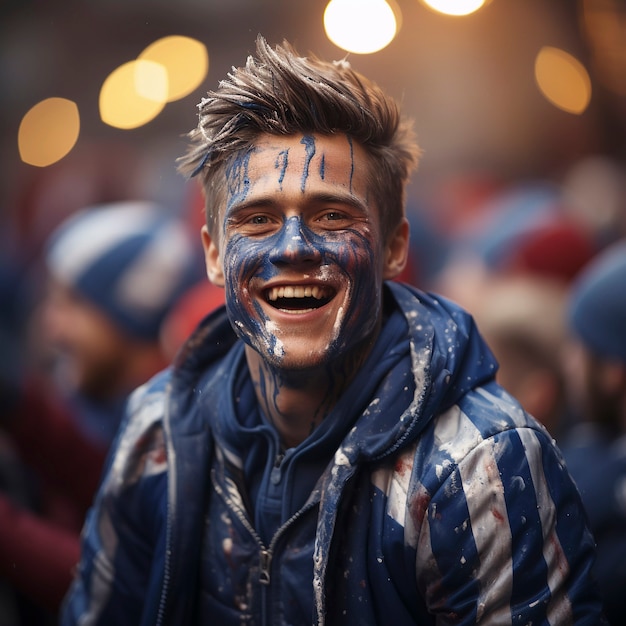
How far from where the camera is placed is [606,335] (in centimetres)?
354

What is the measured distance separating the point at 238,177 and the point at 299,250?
9.8 inches

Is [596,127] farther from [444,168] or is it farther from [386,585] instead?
[386,585]

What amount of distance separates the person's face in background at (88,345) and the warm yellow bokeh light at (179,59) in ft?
3.53

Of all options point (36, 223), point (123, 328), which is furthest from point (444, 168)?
point (123, 328)

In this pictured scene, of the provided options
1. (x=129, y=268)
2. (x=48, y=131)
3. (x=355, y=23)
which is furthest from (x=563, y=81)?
(x=355, y=23)

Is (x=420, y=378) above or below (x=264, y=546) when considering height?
above

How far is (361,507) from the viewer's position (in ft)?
6.23

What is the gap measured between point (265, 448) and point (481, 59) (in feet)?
15.5

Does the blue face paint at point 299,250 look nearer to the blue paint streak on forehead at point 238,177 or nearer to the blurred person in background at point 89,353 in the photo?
the blue paint streak on forehead at point 238,177

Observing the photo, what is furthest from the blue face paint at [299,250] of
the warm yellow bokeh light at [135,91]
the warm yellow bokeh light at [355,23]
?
the warm yellow bokeh light at [135,91]

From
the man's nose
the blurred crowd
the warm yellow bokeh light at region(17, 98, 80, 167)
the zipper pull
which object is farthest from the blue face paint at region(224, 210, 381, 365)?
the warm yellow bokeh light at region(17, 98, 80, 167)

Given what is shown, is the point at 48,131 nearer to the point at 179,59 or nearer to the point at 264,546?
the point at 179,59

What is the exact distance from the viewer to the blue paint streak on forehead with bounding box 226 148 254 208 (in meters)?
1.89

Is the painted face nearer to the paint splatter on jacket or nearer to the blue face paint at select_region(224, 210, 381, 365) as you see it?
the blue face paint at select_region(224, 210, 381, 365)
